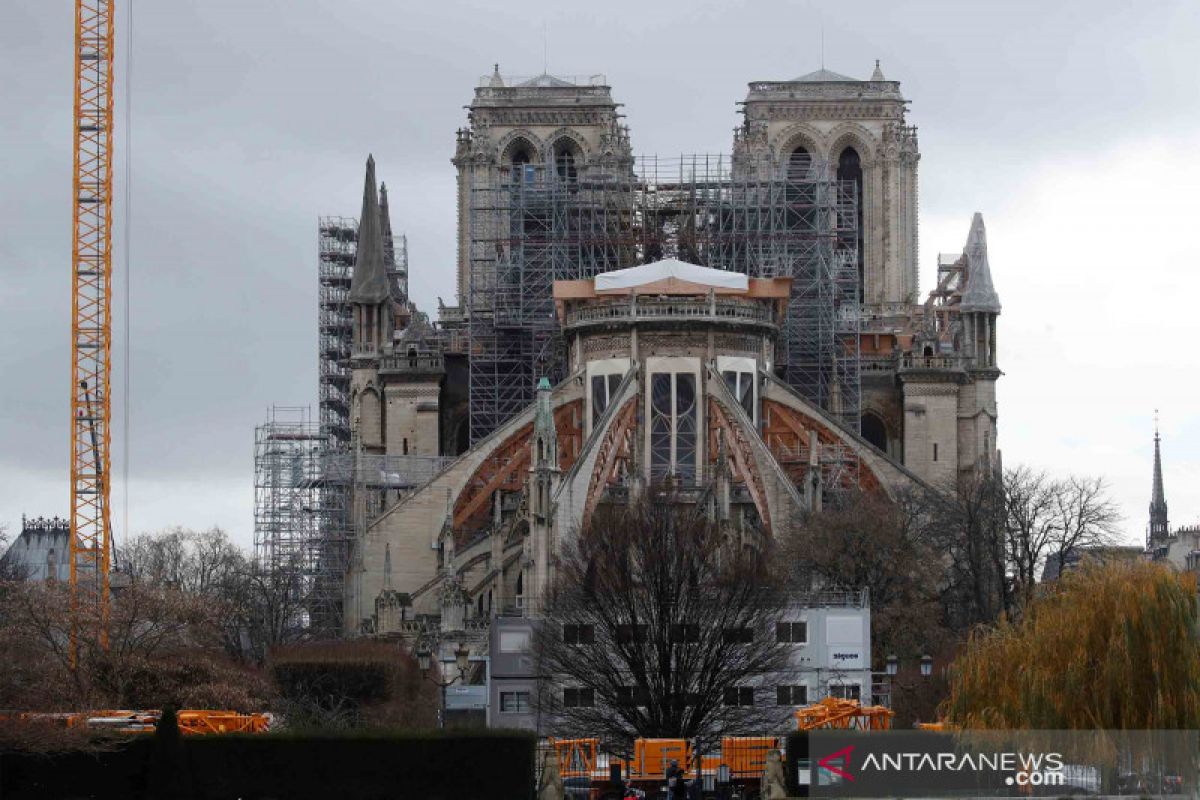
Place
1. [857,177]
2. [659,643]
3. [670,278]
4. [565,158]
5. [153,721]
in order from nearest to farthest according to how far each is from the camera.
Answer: [153,721]
[659,643]
[670,278]
[565,158]
[857,177]

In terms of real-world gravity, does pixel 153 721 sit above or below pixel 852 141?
below

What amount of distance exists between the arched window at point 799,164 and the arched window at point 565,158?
8.32 m

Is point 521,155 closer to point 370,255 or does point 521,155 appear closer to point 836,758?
point 370,255

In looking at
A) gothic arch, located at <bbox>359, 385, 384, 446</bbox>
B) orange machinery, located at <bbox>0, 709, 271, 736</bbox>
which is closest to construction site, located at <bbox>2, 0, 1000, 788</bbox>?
gothic arch, located at <bbox>359, 385, 384, 446</bbox>

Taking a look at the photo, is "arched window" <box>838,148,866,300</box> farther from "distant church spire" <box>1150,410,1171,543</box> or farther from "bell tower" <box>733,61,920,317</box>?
"distant church spire" <box>1150,410,1171,543</box>

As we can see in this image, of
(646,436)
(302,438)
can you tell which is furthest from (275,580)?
(646,436)

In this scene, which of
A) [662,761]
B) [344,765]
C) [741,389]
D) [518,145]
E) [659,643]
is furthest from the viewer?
[518,145]

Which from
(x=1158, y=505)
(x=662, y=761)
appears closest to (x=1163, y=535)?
(x=1158, y=505)

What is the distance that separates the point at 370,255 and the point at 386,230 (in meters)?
10.2

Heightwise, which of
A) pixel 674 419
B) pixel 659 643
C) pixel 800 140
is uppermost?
pixel 800 140

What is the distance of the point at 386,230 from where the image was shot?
411 ft

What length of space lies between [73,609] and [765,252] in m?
43.0

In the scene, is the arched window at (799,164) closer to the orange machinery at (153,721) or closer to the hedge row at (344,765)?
the orange machinery at (153,721)

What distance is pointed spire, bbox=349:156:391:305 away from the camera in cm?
11431
